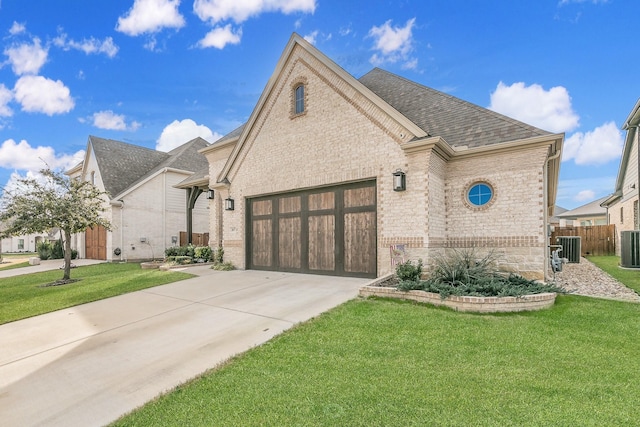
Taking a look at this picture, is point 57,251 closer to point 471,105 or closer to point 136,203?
point 136,203

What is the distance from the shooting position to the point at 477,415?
8.46 feet

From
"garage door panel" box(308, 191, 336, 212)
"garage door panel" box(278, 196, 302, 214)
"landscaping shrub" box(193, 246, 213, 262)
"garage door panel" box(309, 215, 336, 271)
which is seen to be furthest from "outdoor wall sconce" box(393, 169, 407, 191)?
"landscaping shrub" box(193, 246, 213, 262)

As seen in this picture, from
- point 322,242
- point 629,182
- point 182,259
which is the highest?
point 629,182

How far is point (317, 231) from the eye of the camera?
977 cm

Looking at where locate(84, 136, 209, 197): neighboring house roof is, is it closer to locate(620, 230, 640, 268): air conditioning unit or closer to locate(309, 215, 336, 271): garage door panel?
locate(309, 215, 336, 271): garage door panel

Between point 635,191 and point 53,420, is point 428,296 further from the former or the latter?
point 635,191

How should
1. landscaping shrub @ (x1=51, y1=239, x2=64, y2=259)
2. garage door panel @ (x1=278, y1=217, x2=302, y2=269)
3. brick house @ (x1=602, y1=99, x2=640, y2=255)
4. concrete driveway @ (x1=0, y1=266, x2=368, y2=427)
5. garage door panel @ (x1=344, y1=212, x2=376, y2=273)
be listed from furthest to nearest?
landscaping shrub @ (x1=51, y1=239, x2=64, y2=259), brick house @ (x1=602, y1=99, x2=640, y2=255), garage door panel @ (x1=278, y1=217, x2=302, y2=269), garage door panel @ (x1=344, y1=212, x2=376, y2=273), concrete driveway @ (x1=0, y1=266, x2=368, y2=427)

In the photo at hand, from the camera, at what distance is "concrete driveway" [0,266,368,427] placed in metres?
3.14

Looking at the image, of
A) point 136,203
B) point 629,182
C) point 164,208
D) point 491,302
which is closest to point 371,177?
point 491,302

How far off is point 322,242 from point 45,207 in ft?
31.7

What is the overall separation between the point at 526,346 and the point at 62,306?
9.20 m

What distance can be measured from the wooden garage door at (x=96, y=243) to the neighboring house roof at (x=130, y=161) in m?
2.53

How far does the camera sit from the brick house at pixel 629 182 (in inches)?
541

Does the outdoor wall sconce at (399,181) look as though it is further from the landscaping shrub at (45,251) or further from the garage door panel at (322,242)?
the landscaping shrub at (45,251)
